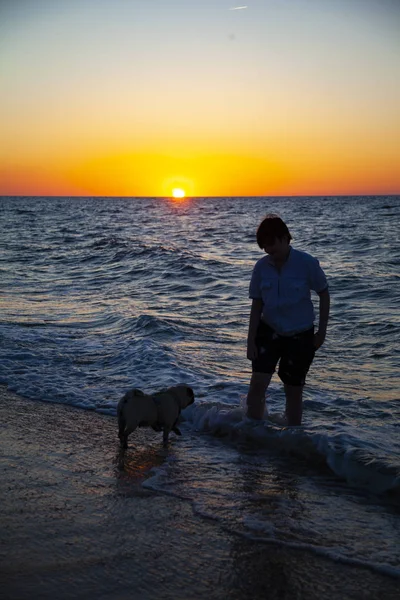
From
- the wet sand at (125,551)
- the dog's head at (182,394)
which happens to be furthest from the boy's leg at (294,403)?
the wet sand at (125,551)

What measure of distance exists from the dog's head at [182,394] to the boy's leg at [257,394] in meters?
0.53

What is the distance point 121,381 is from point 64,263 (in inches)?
601

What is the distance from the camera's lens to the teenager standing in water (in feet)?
16.1

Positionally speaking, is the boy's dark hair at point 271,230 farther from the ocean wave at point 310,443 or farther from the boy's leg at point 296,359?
the ocean wave at point 310,443

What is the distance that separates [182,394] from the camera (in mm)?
5484

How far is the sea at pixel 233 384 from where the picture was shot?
4027 millimetres

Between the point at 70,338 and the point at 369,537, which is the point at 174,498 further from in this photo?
the point at 70,338

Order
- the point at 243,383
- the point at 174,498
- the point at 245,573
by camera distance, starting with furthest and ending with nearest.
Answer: the point at 243,383 < the point at 174,498 < the point at 245,573

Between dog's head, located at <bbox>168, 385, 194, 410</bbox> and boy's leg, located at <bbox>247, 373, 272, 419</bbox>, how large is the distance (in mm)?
526

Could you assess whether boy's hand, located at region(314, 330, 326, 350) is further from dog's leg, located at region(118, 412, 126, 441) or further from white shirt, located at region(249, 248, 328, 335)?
dog's leg, located at region(118, 412, 126, 441)

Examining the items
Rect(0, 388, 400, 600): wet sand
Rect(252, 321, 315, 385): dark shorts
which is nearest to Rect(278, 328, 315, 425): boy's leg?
Rect(252, 321, 315, 385): dark shorts

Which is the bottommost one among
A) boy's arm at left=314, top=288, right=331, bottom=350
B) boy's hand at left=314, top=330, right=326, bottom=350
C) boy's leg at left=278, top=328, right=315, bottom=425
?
boy's leg at left=278, top=328, right=315, bottom=425

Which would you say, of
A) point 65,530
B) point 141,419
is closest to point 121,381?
point 141,419

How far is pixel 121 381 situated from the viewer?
7652mm
